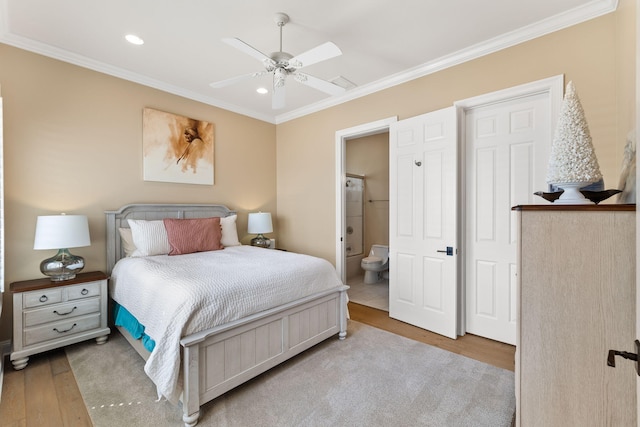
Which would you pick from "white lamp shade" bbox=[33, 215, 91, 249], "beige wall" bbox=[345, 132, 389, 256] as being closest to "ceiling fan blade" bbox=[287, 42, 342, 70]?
"white lamp shade" bbox=[33, 215, 91, 249]

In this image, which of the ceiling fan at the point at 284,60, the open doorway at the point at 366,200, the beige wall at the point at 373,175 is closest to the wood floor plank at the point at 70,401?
the ceiling fan at the point at 284,60

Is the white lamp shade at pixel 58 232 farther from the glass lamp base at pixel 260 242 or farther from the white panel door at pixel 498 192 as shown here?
the white panel door at pixel 498 192

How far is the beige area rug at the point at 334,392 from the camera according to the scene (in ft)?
5.66

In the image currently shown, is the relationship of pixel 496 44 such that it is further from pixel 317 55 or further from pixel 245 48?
pixel 245 48

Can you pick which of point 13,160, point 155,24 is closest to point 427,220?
point 155,24

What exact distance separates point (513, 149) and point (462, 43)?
1.09m

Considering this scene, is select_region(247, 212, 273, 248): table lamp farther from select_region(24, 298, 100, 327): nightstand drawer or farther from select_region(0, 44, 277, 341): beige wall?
select_region(24, 298, 100, 327): nightstand drawer

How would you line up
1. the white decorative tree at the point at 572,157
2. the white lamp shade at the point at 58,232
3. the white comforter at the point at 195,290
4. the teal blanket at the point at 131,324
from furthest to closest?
1. the white lamp shade at the point at 58,232
2. the teal blanket at the point at 131,324
3. the white comforter at the point at 195,290
4. the white decorative tree at the point at 572,157

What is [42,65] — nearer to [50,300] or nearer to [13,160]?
[13,160]

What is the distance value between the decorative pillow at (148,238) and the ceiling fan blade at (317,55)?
2175 millimetres

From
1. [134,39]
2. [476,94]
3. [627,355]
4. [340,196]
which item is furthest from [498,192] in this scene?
[134,39]

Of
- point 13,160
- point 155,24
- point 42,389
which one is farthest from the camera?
point 13,160

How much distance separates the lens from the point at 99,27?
7.84 ft

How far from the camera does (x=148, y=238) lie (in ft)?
9.61
